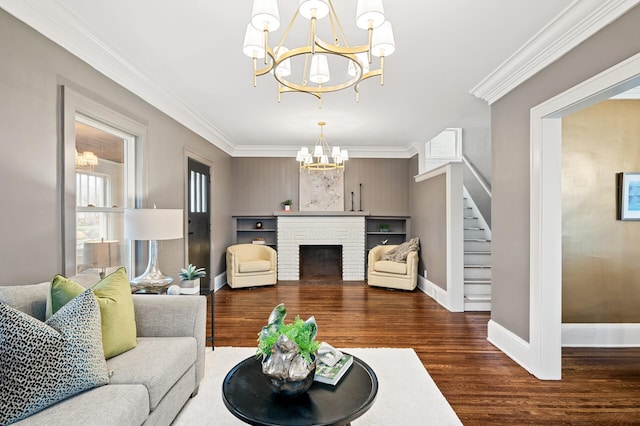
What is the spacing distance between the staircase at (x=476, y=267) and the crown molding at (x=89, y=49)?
453cm

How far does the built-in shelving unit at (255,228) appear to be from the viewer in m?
7.09

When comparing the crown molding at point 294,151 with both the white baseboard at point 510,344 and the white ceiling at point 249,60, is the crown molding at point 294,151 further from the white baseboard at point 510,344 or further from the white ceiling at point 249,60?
the white baseboard at point 510,344

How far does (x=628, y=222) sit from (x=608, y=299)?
799 mm

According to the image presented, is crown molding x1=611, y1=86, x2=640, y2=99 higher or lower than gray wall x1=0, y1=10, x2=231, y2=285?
higher

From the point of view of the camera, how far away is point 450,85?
3535 mm

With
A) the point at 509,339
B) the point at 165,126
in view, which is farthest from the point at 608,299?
the point at 165,126

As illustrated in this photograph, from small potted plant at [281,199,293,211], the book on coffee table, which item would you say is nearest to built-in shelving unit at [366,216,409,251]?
small potted plant at [281,199,293,211]

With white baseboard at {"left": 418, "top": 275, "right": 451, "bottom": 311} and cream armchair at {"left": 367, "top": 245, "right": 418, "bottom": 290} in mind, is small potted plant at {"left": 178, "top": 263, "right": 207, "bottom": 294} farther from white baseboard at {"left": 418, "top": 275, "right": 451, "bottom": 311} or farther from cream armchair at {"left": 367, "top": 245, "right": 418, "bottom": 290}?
cream armchair at {"left": 367, "top": 245, "right": 418, "bottom": 290}

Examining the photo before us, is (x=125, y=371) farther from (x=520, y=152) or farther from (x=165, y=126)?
(x=520, y=152)

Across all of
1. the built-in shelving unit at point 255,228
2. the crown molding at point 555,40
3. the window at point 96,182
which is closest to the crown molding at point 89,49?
the window at point 96,182

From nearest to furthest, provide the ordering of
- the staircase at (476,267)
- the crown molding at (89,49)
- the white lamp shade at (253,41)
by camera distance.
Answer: the white lamp shade at (253,41) → the crown molding at (89,49) → the staircase at (476,267)

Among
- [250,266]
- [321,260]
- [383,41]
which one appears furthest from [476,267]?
[383,41]

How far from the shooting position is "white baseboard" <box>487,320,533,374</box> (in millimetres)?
2869

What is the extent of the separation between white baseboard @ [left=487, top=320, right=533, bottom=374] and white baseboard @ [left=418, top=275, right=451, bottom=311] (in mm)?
1236
